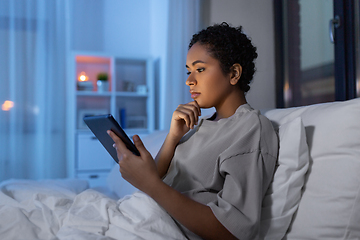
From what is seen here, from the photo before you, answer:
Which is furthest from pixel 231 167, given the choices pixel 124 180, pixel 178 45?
pixel 178 45

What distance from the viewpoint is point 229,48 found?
0.98 meters

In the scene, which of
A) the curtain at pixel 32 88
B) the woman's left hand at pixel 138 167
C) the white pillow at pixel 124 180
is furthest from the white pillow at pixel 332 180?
the curtain at pixel 32 88

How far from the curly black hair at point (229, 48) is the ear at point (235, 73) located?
1 centimetres

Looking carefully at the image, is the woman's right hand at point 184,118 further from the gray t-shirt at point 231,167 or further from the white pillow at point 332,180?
the white pillow at point 332,180

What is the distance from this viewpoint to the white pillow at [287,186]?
2.50 ft

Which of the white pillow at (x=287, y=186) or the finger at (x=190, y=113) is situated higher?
the finger at (x=190, y=113)

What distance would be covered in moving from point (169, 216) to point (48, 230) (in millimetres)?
336

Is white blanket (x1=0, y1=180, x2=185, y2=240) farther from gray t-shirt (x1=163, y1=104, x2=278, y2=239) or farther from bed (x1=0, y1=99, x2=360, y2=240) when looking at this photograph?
gray t-shirt (x1=163, y1=104, x2=278, y2=239)

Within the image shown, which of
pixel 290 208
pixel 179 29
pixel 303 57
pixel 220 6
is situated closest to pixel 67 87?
pixel 179 29

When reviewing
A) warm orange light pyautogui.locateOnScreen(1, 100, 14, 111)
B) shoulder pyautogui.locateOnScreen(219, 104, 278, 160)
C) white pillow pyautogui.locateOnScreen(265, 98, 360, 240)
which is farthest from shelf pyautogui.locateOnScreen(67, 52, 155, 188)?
white pillow pyautogui.locateOnScreen(265, 98, 360, 240)

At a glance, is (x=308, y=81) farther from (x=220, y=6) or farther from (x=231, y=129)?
(x=231, y=129)

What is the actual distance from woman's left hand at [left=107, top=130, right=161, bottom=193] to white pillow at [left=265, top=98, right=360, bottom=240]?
15.9 inches

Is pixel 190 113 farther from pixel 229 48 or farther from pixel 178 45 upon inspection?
pixel 178 45

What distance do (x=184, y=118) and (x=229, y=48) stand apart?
287 millimetres
